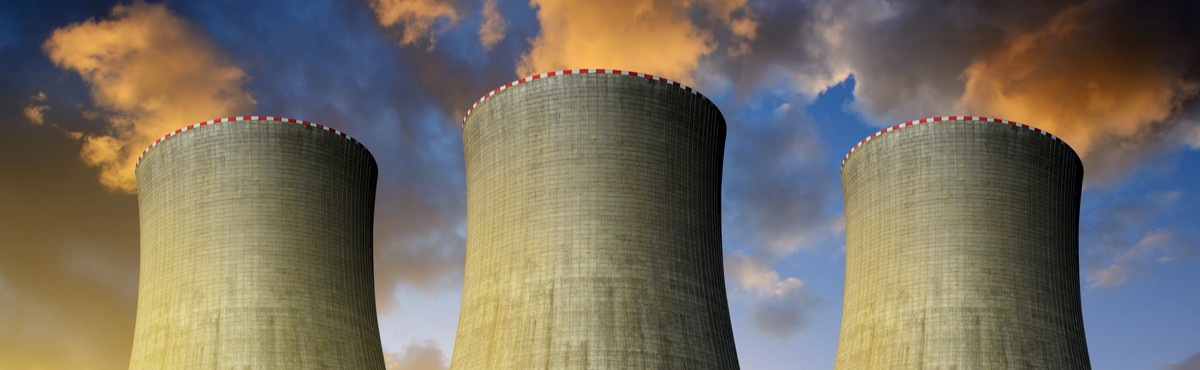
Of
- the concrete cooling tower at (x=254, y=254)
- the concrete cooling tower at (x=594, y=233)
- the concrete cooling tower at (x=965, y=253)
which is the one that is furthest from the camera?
the concrete cooling tower at (x=965, y=253)

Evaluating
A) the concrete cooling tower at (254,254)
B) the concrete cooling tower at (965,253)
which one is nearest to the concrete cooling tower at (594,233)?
the concrete cooling tower at (254,254)

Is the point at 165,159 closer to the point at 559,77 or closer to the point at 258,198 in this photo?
the point at 258,198

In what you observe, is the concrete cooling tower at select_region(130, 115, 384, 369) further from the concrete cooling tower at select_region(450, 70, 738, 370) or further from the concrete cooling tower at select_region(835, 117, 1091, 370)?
the concrete cooling tower at select_region(835, 117, 1091, 370)

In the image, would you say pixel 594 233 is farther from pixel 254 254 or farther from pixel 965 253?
pixel 965 253

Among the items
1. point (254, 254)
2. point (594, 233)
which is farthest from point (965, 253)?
point (254, 254)

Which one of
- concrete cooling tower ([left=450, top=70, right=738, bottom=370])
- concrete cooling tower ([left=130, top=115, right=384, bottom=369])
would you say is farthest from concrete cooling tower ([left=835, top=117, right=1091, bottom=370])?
concrete cooling tower ([left=130, top=115, right=384, bottom=369])

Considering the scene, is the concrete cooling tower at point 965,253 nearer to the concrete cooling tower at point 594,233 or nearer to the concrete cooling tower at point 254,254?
the concrete cooling tower at point 594,233

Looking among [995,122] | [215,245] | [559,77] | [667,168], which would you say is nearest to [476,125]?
[559,77]
